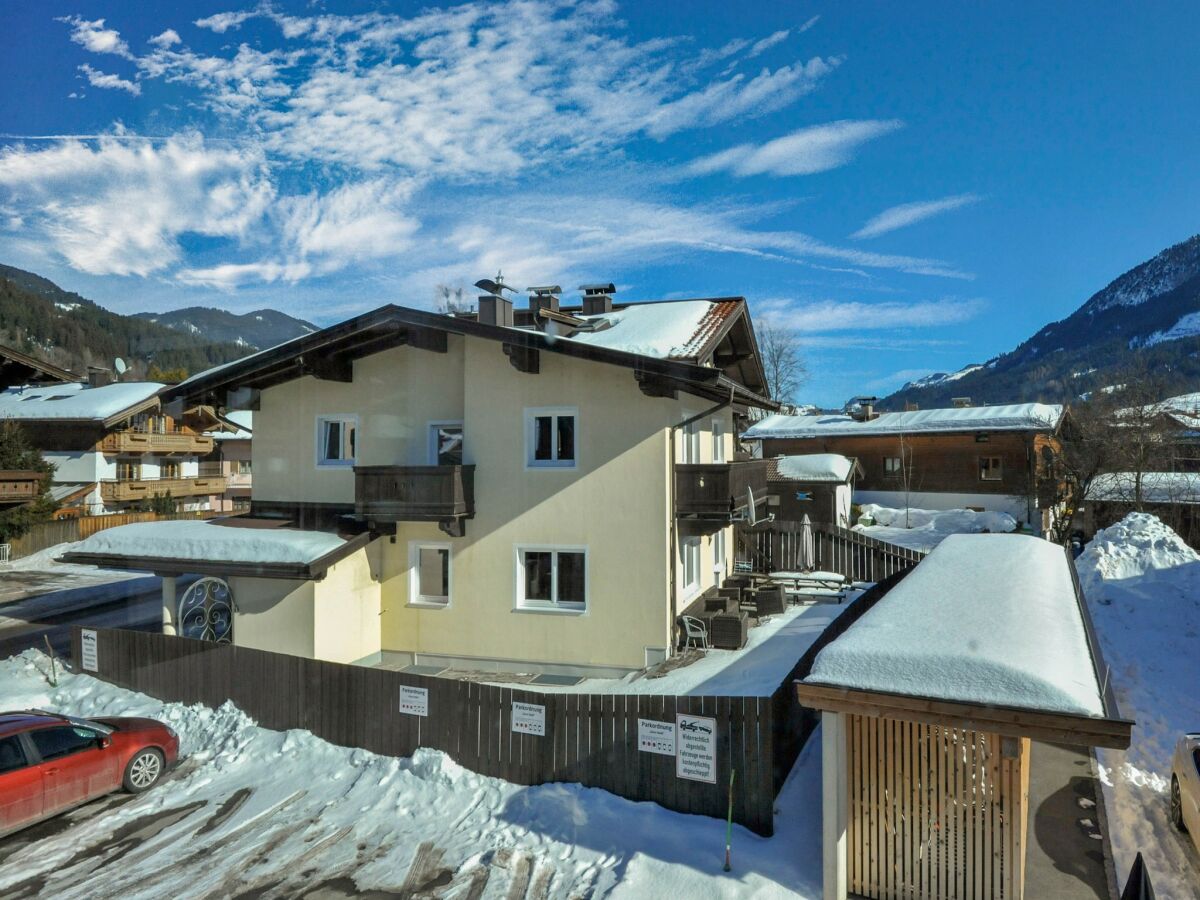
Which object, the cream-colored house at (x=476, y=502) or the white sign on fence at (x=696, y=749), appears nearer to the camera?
the white sign on fence at (x=696, y=749)

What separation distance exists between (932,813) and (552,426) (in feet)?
32.7

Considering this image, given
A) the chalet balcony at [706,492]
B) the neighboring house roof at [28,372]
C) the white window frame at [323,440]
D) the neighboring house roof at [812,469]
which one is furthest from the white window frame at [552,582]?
the neighboring house roof at [812,469]

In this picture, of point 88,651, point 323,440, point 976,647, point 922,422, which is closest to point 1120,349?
point 922,422

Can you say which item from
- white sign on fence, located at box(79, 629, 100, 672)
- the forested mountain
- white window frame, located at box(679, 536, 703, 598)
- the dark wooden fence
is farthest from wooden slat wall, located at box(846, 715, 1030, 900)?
the forested mountain

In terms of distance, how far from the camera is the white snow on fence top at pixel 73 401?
36844 mm

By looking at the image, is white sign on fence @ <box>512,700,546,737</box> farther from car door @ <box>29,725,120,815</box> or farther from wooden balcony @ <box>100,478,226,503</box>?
wooden balcony @ <box>100,478,226,503</box>

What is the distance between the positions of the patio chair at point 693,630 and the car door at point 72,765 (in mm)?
9823

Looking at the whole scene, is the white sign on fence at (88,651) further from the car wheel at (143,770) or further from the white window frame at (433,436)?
the white window frame at (433,436)

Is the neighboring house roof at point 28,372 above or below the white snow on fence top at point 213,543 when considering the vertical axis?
above

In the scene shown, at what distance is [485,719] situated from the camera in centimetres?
977

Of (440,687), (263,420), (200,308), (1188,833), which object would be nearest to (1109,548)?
(1188,833)

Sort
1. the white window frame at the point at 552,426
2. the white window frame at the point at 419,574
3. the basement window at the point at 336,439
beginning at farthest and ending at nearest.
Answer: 1. the basement window at the point at 336,439
2. the white window frame at the point at 419,574
3. the white window frame at the point at 552,426

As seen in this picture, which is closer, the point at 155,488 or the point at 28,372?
the point at 28,372

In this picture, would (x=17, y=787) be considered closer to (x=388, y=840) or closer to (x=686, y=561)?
(x=388, y=840)
